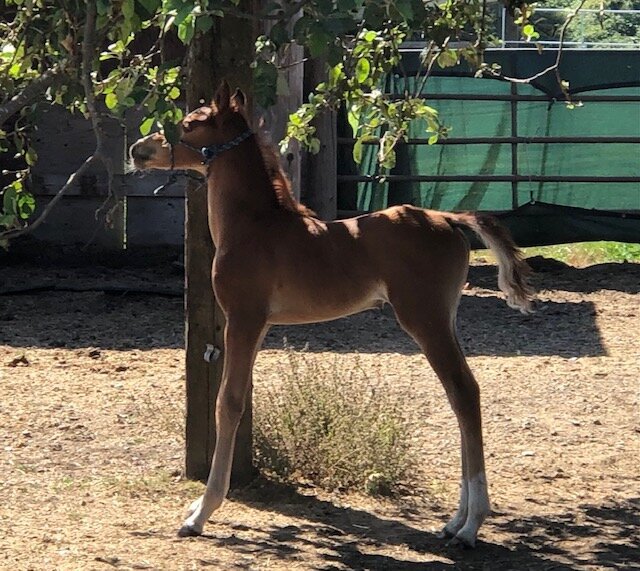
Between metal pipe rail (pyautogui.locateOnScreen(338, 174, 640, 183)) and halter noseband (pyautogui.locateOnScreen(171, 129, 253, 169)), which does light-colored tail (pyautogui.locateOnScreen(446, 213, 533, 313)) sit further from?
metal pipe rail (pyautogui.locateOnScreen(338, 174, 640, 183))

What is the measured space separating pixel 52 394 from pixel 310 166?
17.2ft

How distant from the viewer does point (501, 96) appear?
42.4 feet

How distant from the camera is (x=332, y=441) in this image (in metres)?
5.88

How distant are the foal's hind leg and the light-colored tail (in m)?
0.31

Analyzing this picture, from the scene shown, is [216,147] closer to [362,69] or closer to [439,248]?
[362,69]

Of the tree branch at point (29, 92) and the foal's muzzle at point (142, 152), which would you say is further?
the foal's muzzle at point (142, 152)

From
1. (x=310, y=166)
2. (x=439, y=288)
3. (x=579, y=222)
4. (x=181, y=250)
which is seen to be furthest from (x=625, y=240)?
(x=439, y=288)

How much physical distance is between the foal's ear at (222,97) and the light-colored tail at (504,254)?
1077 millimetres

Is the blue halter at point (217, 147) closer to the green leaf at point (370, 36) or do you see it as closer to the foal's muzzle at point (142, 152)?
the foal's muzzle at point (142, 152)

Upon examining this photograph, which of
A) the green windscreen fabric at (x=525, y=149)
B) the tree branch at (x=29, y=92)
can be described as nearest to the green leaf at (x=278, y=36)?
the tree branch at (x=29, y=92)

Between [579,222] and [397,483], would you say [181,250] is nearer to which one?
[579,222]

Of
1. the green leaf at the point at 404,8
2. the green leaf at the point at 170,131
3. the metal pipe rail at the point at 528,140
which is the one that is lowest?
the metal pipe rail at the point at 528,140

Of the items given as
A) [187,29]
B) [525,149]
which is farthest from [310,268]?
[525,149]

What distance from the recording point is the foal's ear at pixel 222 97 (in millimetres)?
5008
